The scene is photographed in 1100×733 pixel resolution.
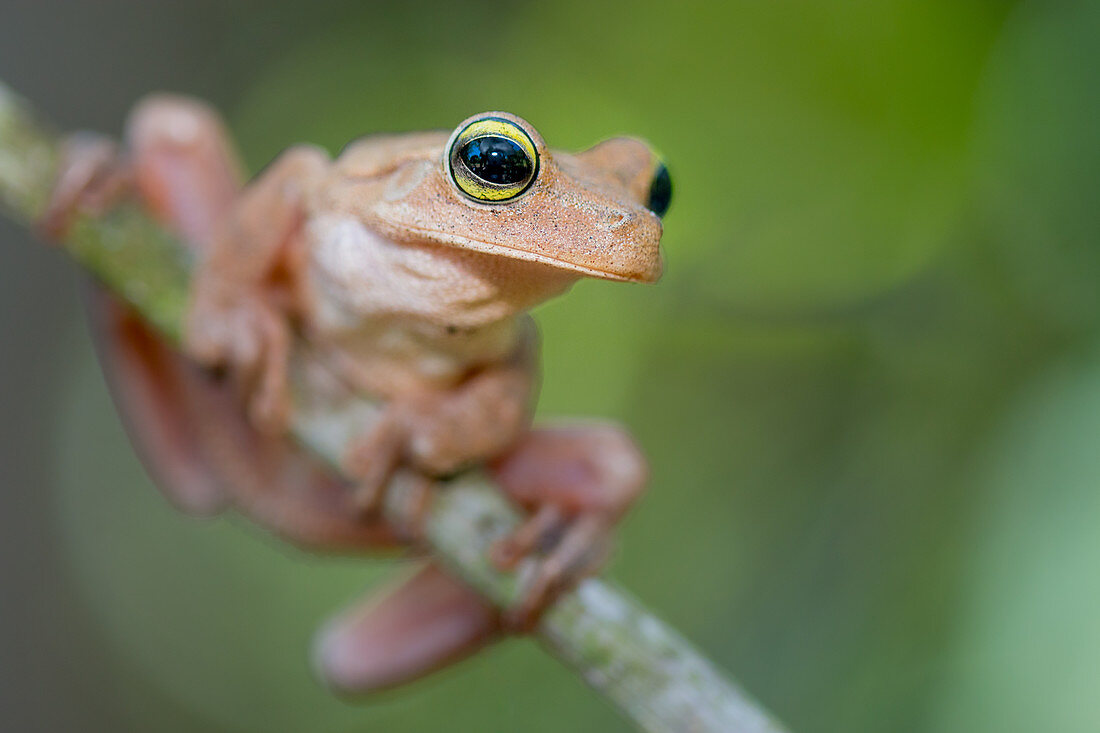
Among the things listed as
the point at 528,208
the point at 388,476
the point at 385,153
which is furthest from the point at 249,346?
the point at 528,208

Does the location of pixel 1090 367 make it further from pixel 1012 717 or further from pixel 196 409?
pixel 196 409

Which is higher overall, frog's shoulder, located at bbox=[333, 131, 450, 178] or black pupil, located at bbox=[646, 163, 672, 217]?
black pupil, located at bbox=[646, 163, 672, 217]

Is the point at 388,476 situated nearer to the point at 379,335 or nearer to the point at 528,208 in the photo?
the point at 379,335

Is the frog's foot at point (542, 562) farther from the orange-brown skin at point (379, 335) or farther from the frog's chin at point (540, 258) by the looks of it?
the frog's chin at point (540, 258)

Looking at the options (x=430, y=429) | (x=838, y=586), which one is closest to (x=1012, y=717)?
(x=838, y=586)

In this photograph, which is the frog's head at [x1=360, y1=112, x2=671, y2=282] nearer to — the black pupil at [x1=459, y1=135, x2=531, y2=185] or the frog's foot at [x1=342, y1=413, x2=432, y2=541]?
the black pupil at [x1=459, y1=135, x2=531, y2=185]

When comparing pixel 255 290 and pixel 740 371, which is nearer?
pixel 255 290

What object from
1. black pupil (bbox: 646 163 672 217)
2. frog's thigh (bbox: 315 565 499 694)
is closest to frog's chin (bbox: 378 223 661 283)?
black pupil (bbox: 646 163 672 217)
